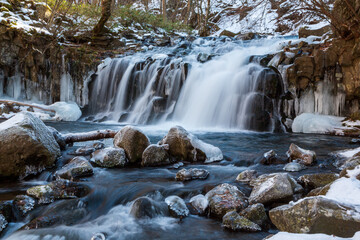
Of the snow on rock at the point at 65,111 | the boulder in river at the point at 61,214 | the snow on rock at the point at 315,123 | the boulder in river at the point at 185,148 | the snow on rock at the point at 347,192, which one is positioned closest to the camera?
the snow on rock at the point at 347,192

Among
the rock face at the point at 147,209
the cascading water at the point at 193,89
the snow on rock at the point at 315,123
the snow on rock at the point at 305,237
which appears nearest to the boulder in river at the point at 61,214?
the rock face at the point at 147,209

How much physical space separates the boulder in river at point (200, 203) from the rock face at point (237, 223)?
31 centimetres

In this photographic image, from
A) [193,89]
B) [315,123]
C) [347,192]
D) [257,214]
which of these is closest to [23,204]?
[257,214]

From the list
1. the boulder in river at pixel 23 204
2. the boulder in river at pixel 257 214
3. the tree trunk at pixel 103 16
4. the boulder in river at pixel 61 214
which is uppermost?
the tree trunk at pixel 103 16

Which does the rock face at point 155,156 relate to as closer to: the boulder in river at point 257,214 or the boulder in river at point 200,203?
the boulder in river at point 200,203

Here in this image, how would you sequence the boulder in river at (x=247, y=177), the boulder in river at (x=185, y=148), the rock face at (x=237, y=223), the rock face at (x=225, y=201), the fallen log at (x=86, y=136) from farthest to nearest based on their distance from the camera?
the fallen log at (x=86, y=136) < the boulder in river at (x=185, y=148) < the boulder in river at (x=247, y=177) < the rock face at (x=225, y=201) < the rock face at (x=237, y=223)

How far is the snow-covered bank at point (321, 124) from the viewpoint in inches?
276

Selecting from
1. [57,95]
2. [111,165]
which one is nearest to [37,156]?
[111,165]

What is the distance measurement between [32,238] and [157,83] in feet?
27.4

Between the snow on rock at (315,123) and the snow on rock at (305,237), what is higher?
the snow on rock at (315,123)

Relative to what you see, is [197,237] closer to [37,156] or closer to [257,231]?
[257,231]

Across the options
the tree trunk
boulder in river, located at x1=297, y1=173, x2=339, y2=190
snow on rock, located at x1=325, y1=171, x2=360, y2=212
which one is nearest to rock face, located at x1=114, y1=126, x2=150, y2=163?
boulder in river, located at x1=297, y1=173, x2=339, y2=190

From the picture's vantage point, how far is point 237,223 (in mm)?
2377

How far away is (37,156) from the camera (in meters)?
3.82
